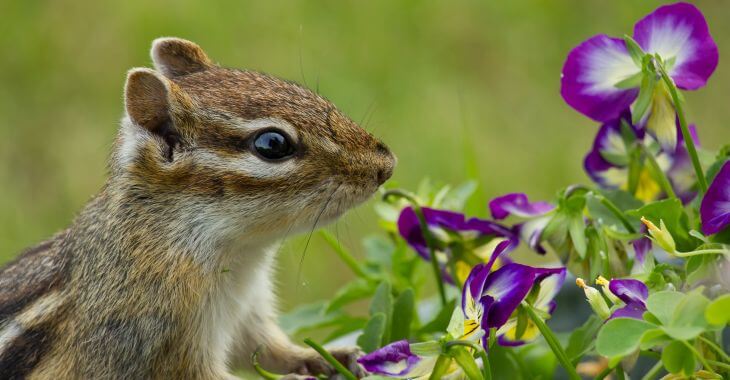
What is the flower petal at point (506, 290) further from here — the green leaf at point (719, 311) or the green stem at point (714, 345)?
the green leaf at point (719, 311)

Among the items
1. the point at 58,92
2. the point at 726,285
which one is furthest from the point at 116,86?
the point at 726,285

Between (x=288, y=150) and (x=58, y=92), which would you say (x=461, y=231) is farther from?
(x=58, y=92)

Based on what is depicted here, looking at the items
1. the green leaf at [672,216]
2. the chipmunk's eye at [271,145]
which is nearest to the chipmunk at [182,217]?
the chipmunk's eye at [271,145]

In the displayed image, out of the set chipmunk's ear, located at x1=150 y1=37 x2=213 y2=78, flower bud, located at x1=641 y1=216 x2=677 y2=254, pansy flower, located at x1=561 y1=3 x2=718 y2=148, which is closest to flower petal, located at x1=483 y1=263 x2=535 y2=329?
flower bud, located at x1=641 y1=216 x2=677 y2=254

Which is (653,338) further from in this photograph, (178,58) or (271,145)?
(178,58)

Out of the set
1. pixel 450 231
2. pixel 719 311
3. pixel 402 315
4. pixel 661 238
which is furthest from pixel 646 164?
pixel 719 311
